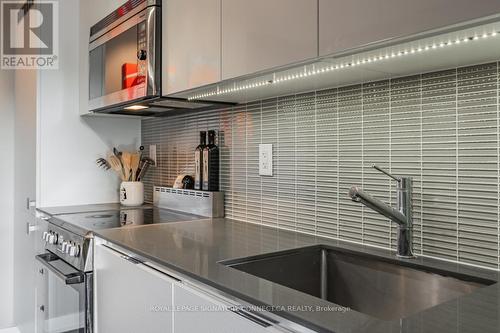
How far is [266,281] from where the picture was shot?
95 cm

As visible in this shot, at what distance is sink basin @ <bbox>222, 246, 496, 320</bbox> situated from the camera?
106 centimetres

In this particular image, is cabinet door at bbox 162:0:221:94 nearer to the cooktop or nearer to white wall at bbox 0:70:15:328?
the cooktop

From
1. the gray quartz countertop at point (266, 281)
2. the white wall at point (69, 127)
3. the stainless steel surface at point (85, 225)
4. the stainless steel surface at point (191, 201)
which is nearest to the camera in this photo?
the gray quartz countertop at point (266, 281)

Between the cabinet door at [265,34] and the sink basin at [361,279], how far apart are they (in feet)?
1.91

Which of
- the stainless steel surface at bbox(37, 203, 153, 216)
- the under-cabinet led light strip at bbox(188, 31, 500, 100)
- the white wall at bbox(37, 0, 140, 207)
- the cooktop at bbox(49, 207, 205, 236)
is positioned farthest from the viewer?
the white wall at bbox(37, 0, 140, 207)

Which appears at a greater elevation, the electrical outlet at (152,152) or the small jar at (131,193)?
the electrical outlet at (152,152)

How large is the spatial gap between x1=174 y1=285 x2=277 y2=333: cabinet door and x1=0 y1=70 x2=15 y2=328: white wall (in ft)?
7.72

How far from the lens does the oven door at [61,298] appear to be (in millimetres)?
1648

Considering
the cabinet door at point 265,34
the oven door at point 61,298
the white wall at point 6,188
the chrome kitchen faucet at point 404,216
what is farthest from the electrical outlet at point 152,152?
the chrome kitchen faucet at point 404,216

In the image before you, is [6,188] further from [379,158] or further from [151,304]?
[379,158]

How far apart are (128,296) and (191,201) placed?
2.43 feet

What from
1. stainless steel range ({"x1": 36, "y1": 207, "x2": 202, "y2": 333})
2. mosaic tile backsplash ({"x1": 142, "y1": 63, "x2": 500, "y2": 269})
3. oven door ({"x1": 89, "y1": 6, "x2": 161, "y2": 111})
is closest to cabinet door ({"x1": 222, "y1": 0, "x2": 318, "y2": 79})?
mosaic tile backsplash ({"x1": 142, "y1": 63, "x2": 500, "y2": 269})

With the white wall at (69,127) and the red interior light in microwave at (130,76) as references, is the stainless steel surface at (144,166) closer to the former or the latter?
the white wall at (69,127)

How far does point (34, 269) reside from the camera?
2469 millimetres
